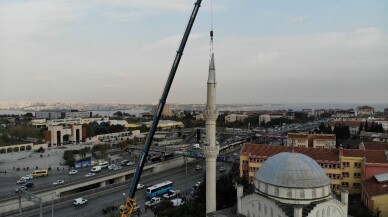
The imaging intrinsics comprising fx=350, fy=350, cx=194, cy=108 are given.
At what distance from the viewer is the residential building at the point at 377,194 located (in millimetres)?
24031

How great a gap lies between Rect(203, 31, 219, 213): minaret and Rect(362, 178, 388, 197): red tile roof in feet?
38.7

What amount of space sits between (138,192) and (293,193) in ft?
61.8

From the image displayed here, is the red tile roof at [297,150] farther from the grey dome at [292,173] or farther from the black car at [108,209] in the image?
the grey dome at [292,173]

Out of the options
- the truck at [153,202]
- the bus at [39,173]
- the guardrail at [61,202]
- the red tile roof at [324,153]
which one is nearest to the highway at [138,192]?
the guardrail at [61,202]

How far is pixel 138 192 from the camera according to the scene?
32750 millimetres

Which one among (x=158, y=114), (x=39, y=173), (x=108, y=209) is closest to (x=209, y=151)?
(x=158, y=114)

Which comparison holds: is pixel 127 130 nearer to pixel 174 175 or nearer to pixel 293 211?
pixel 174 175

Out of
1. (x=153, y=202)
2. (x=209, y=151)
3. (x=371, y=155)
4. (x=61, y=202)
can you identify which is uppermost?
(x=209, y=151)

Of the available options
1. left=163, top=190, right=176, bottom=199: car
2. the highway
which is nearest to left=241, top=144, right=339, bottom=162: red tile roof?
the highway

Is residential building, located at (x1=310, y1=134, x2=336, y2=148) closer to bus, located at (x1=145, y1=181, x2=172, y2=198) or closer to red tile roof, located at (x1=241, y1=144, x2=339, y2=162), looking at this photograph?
red tile roof, located at (x1=241, y1=144, x2=339, y2=162)

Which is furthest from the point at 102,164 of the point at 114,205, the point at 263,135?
the point at 263,135

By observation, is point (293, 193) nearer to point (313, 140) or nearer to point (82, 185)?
point (82, 185)

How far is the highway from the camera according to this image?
26.5 meters

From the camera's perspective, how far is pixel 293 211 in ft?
54.0
